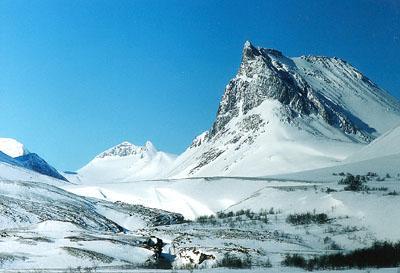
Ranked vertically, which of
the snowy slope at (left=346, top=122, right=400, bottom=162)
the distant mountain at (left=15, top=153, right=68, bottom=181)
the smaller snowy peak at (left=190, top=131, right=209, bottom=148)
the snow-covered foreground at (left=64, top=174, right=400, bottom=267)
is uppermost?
the smaller snowy peak at (left=190, top=131, right=209, bottom=148)

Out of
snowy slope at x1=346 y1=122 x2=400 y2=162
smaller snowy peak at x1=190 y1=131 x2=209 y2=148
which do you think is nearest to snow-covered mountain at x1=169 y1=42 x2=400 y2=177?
smaller snowy peak at x1=190 y1=131 x2=209 y2=148

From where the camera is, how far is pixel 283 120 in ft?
472

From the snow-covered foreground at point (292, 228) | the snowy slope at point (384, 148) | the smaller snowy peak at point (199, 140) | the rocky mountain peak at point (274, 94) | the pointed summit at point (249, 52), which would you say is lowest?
the snow-covered foreground at point (292, 228)

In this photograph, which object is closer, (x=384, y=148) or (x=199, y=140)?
(x=384, y=148)

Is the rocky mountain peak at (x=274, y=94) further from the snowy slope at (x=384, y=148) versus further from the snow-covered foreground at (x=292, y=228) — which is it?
the snow-covered foreground at (x=292, y=228)

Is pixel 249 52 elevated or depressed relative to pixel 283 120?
elevated

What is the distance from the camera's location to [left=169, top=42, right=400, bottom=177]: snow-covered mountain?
12219cm

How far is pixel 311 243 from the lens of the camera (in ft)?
111

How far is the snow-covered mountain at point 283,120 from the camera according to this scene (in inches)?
4811

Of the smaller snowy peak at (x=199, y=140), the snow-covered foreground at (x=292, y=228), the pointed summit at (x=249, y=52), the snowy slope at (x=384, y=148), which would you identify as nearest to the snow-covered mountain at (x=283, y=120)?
the pointed summit at (x=249, y=52)

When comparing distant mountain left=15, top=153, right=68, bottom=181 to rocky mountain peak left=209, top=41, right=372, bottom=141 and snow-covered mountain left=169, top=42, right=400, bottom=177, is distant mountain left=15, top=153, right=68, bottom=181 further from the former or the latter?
rocky mountain peak left=209, top=41, right=372, bottom=141

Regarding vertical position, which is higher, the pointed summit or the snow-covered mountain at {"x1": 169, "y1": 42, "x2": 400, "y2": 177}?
the pointed summit

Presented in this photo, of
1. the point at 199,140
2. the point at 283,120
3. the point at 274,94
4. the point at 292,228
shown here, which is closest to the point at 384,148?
the point at 292,228

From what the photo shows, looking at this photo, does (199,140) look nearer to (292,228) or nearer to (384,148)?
(384,148)
